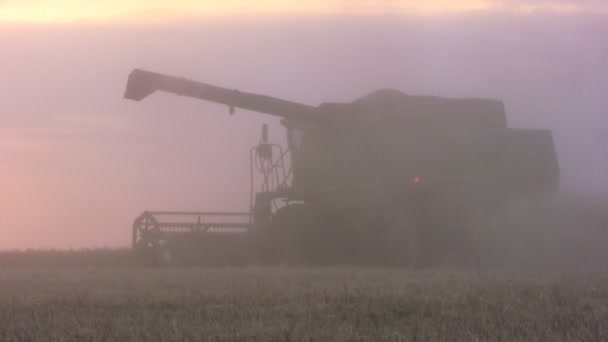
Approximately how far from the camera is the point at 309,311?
7.70 m

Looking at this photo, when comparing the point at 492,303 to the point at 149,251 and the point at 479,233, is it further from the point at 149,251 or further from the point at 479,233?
the point at 149,251

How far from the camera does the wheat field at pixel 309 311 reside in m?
6.38

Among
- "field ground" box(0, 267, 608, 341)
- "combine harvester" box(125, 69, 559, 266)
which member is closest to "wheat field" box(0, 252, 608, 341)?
"field ground" box(0, 267, 608, 341)

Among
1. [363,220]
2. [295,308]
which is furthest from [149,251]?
[295,308]

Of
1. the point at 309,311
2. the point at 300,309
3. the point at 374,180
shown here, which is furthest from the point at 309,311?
the point at 374,180

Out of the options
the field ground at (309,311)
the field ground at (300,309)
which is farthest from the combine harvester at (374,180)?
the field ground at (309,311)

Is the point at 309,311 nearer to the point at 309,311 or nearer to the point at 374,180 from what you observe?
the point at 309,311

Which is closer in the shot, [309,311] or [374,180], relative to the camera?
[309,311]

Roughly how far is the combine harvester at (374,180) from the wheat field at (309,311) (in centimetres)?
734

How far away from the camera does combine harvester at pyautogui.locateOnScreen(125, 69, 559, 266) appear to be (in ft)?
60.3

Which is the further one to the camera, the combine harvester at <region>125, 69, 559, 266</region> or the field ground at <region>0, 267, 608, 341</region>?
the combine harvester at <region>125, 69, 559, 266</region>

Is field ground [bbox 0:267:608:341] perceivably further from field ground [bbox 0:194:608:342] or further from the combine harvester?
the combine harvester

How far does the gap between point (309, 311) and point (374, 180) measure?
11.5 metres

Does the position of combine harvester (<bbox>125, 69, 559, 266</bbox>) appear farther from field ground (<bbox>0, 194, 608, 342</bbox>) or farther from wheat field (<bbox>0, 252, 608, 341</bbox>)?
wheat field (<bbox>0, 252, 608, 341</bbox>)
